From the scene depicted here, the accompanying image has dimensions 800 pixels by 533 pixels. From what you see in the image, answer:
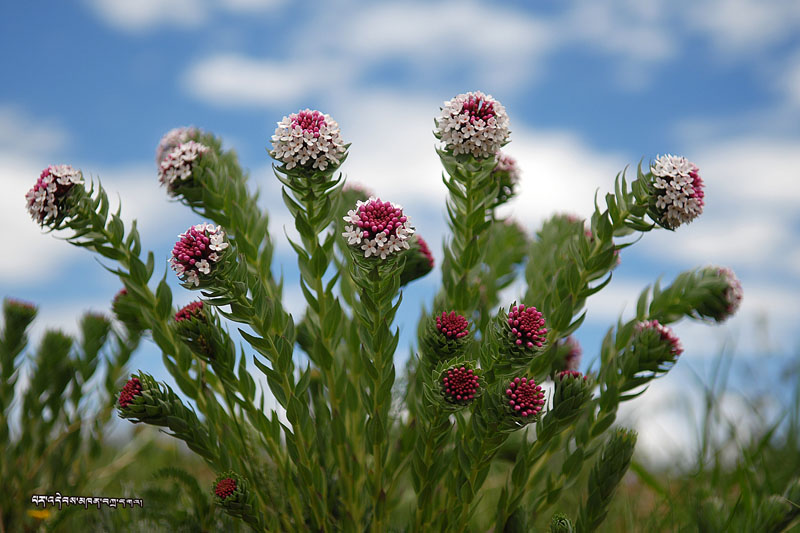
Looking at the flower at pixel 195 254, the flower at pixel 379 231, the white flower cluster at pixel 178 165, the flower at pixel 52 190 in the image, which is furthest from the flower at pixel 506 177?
the flower at pixel 52 190

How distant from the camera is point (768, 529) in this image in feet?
8.04

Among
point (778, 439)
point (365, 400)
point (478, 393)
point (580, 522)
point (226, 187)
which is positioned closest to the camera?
point (478, 393)

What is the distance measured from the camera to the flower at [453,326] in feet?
6.68

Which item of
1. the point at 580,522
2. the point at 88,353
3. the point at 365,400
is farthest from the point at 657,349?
the point at 88,353

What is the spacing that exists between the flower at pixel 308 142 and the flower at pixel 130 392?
907mm

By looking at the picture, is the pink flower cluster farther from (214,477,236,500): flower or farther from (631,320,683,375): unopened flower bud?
(214,477,236,500): flower

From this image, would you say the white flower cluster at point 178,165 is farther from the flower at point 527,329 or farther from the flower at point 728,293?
the flower at point 728,293

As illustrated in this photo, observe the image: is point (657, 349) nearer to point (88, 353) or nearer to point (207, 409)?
point (207, 409)

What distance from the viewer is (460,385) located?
185 centimetres

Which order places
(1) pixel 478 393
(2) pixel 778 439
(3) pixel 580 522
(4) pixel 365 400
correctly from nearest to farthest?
(1) pixel 478 393 < (4) pixel 365 400 < (3) pixel 580 522 < (2) pixel 778 439

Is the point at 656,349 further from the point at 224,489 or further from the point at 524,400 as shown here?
the point at 224,489

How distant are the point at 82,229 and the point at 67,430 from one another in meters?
1.81

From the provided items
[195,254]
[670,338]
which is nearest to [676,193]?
[670,338]

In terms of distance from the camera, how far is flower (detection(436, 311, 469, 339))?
204cm
